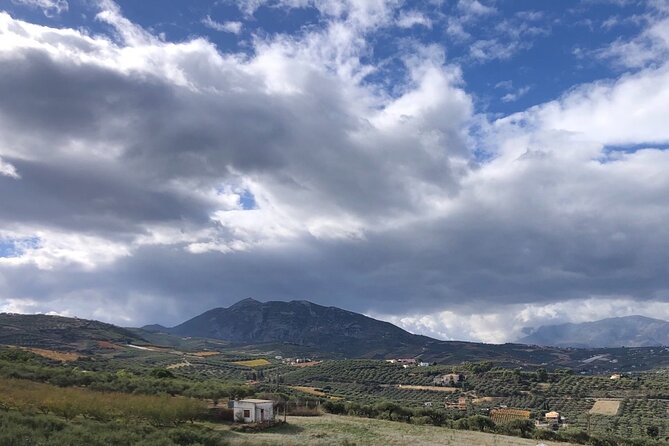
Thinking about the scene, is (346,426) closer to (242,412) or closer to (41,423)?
(242,412)

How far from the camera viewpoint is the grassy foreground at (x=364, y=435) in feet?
138

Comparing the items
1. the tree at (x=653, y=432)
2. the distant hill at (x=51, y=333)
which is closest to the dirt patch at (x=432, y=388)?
the tree at (x=653, y=432)

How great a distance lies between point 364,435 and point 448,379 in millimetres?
80423

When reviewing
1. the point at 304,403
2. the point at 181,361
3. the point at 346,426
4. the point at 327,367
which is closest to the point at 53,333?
the point at 181,361

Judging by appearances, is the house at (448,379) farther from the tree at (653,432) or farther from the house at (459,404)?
the tree at (653,432)

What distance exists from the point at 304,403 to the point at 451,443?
21591mm

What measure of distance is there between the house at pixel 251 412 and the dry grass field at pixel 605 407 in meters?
51.8

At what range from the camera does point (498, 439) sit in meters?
48.8

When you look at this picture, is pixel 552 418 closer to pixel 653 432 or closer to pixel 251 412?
pixel 653 432

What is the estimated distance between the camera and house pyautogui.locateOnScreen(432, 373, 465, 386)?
4660 inches

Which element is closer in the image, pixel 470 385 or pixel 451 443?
pixel 451 443

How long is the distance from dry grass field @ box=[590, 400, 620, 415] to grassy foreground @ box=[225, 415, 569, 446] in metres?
34.2

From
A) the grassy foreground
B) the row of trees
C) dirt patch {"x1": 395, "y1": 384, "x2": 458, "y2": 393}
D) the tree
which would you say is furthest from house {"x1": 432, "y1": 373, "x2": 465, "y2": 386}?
the grassy foreground

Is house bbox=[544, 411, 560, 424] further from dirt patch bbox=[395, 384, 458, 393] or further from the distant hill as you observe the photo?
the distant hill
